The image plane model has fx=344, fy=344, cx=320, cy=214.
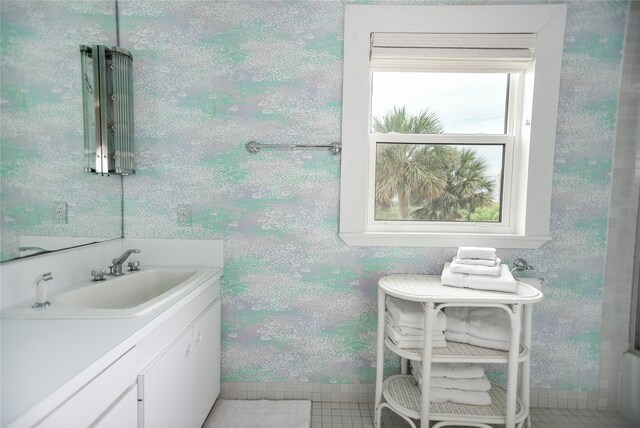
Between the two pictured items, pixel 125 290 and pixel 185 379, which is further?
pixel 125 290

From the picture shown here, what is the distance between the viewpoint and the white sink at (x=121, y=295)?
1.14 m

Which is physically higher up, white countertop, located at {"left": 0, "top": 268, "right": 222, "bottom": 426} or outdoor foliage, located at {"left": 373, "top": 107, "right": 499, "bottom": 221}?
outdoor foliage, located at {"left": 373, "top": 107, "right": 499, "bottom": 221}

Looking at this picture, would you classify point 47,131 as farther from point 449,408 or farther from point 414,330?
point 449,408

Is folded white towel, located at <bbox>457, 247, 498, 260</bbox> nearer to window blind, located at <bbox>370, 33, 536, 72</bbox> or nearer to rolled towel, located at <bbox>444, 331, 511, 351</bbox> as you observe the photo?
rolled towel, located at <bbox>444, 331, 511, 351</bbox>

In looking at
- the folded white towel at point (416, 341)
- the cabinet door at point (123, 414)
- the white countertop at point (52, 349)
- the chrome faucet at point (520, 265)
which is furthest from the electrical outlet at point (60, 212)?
the chrome faucet at point (520, 265)

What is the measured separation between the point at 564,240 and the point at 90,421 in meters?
2.26

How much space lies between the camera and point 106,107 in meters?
1.71

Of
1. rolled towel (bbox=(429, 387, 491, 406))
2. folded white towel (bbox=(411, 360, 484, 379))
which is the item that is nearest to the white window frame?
folded white towel (bbox=(411, 360, 484, 379))

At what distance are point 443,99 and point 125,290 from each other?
1.99 m

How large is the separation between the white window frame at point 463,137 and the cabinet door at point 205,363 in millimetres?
845

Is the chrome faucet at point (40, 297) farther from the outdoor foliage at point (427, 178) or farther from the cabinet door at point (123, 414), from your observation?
the outdoor foliage at point (427, 178)

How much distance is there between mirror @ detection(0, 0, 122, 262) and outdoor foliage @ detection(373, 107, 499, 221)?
1.52 m

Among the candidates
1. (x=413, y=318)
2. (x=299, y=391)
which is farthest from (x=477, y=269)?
(x=299, y=391)

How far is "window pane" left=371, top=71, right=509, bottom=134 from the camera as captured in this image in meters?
2.01
